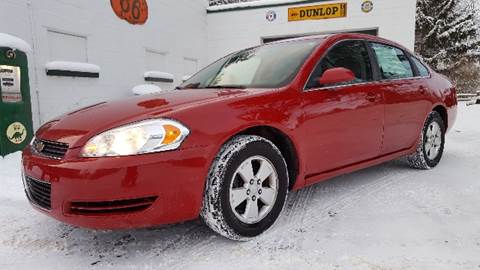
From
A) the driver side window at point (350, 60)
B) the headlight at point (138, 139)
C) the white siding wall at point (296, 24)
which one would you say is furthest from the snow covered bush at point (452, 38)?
the headlight at point (138, 139)

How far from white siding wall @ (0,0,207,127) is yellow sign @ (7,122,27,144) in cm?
155

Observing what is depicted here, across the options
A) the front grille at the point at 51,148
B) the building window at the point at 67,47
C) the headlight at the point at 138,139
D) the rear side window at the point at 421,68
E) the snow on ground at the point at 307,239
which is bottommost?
the snow on ground at the point at 307,239

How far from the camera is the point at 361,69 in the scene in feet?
10.5

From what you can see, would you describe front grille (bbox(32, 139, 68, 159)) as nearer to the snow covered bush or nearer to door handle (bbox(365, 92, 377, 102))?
door handle (bbox(365, 92, 377, 102))

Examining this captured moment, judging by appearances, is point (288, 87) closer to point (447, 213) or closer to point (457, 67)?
point (447, 213)

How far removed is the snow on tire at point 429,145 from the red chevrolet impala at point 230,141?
1.79ft

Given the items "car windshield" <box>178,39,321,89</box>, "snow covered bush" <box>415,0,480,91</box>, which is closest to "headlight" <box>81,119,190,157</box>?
"car windshield" <box>178,39,321,89</box>

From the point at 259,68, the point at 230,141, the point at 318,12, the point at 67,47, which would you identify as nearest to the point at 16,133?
the point at 67,47

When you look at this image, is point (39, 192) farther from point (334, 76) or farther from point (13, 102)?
point (13, 102)

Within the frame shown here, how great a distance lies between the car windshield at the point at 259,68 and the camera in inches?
107

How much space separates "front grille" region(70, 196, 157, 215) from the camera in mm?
1934

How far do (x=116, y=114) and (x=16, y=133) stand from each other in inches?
134

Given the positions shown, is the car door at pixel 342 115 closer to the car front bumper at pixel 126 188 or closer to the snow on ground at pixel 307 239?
the snow on ground at pixel 307 239

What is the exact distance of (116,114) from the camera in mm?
2217
